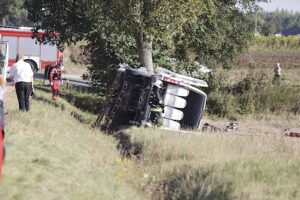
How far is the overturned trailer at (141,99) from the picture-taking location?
1800cm

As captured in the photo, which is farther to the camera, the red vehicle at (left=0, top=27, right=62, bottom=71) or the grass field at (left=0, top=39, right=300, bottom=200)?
the red vehicle at (left=0, top=27, right=62, bottom=71)

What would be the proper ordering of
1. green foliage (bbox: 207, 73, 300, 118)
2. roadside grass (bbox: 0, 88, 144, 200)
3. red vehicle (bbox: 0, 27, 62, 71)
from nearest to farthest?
roadside grass (bbox: 0, 88, 144, 200)
green foliage (bbox: 207, 73, 300, 118)
red vehicle (bbox: 0, 27, 62, 71)

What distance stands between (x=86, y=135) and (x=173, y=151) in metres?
2.82

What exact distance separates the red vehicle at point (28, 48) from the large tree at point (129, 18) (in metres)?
10.9

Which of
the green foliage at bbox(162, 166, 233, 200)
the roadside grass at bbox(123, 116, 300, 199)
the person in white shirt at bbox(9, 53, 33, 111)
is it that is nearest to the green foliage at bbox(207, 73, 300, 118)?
the roadside grass at bbox(123, 116, 300, 199)

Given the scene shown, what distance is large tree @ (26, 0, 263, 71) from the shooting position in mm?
18922

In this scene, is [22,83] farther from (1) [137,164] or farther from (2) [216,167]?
(2) [216,167]

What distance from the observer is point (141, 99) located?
18156 millimetres

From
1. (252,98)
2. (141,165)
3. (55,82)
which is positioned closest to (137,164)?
(141,165)

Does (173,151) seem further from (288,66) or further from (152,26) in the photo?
(288,66)

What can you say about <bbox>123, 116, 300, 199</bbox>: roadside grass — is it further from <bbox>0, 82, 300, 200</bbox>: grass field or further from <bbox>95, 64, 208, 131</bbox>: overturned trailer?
<bbox>95, 64, 208, 131</bbox>: overturned trailer

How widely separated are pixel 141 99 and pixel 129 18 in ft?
9.60

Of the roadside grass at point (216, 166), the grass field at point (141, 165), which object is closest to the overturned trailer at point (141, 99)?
the grass field at point (141, 165)

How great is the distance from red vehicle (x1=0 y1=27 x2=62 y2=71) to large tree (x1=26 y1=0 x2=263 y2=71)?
35.7ft
